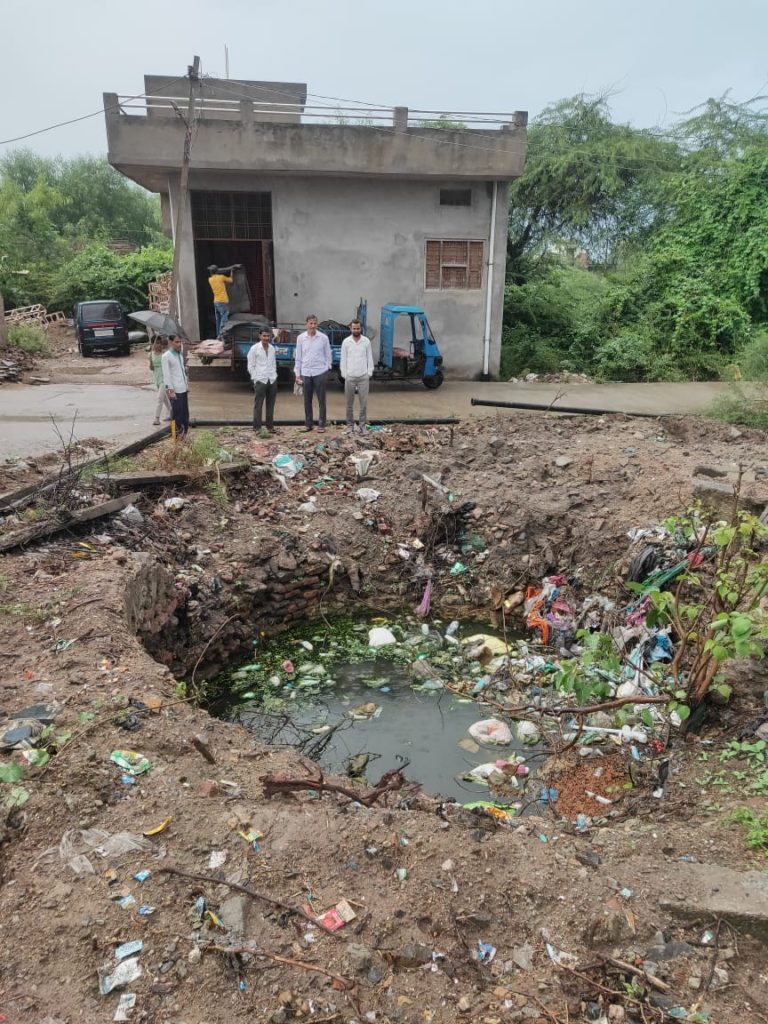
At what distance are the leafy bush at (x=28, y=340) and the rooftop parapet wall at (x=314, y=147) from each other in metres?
6.43

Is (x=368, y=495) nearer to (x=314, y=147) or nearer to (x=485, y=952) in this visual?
(x=485, y=952)

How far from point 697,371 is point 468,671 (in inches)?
506

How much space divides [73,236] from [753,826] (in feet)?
129

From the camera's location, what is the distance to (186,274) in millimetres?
13930

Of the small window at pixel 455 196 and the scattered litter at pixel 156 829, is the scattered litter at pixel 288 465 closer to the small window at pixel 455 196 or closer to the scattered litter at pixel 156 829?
the scattered litter at pixel 156 829

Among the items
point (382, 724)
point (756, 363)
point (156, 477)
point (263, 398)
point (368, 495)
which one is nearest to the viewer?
point (382, 724)

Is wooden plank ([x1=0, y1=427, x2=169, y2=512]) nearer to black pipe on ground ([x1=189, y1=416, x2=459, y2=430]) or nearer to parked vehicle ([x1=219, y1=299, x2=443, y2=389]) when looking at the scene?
black pipe on ground ([x1=189, y1=416, x2=459, y2=430])

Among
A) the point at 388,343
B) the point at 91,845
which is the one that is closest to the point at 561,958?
the point at 91,845

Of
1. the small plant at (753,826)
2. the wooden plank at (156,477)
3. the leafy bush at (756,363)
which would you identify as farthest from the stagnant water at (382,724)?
the leafy bush at (756,363)

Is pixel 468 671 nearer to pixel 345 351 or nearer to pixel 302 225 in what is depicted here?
pixel 345 351

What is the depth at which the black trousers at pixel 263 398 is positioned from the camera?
9.26m

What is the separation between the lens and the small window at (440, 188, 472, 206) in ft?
46.8

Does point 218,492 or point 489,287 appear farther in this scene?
point 489,287

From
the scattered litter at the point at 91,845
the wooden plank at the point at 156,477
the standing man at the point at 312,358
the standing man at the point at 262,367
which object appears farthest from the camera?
the standing man at the point at 312,358
